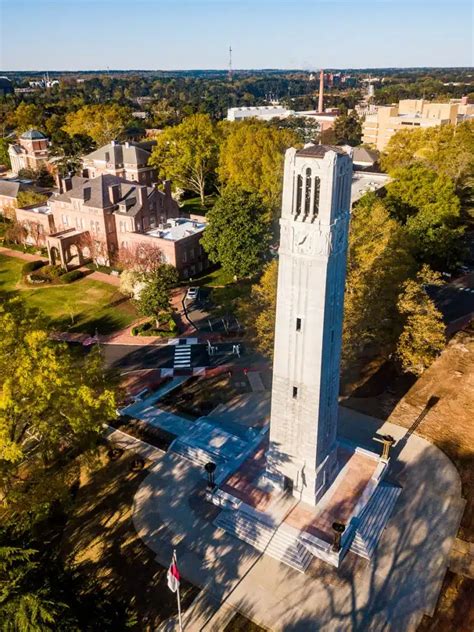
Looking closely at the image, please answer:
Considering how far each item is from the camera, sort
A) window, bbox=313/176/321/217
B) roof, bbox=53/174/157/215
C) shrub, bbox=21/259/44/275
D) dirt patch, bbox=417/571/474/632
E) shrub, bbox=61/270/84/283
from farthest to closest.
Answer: shrub, bbox=21/259/44/275
roof, bbox=53/174/157/215
shrub, bbox=61/270/84/283
dirt patch, bbox=417/571/474/632
window, bbox=313/176/321/217

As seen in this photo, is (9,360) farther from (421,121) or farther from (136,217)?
(421,121)

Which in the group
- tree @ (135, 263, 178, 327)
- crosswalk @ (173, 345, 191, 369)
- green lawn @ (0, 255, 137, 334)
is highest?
tree @ (135, 263, 178, 327)

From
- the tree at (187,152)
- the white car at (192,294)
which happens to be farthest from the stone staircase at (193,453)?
the tree at (187,152)

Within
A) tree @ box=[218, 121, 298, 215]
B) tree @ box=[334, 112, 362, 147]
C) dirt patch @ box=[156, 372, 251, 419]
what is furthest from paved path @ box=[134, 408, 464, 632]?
tree @ box=[334, 112, 362, 147]

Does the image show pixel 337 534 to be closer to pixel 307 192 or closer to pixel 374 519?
pixel 374 519

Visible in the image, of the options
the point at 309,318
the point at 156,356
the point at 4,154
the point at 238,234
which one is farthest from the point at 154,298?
the point at 4,154

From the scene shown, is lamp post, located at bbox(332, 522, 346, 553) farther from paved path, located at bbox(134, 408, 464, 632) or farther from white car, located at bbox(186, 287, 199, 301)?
white car, located at bbox(186, 287, 199, 301)

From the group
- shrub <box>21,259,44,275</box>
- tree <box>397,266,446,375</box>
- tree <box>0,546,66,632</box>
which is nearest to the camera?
tree <box>0,546,66,632</box>
